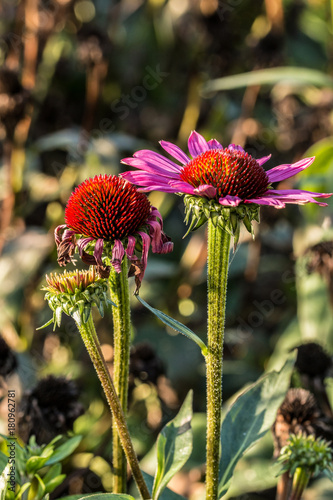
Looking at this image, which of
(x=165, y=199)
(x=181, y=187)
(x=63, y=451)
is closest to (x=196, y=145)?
(x=181, y=187)

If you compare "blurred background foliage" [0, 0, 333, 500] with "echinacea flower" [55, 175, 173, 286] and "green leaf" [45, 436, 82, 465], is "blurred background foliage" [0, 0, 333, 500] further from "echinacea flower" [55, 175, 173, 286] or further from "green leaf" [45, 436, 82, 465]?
"echinacea flower" [55, 175, 173, 286]

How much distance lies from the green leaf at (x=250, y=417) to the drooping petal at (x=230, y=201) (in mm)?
254

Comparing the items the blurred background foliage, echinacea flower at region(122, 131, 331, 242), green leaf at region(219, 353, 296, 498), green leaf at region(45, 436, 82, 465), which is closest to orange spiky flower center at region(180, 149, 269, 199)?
echinacea flower at region(122, 131, 331, 242)

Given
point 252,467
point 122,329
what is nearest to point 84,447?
point 252,467

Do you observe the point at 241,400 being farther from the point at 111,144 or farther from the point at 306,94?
the point at 306,94

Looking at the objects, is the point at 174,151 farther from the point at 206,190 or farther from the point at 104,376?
the point at 104,376

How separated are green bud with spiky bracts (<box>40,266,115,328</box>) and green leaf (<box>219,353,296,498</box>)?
24cm

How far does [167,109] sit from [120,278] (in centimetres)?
178

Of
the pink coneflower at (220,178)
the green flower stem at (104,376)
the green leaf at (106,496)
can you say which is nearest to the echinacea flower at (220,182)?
the pink coneflower at (220,178)

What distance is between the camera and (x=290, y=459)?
0.64 meters

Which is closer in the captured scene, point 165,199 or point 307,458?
point 307,458

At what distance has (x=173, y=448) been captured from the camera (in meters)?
0.62

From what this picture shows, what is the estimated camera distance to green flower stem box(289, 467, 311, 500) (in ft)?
2.09

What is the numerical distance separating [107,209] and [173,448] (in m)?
0.28
